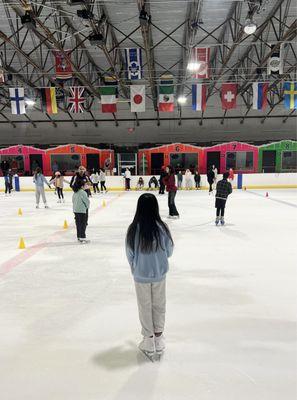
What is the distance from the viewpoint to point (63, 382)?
7.66ft

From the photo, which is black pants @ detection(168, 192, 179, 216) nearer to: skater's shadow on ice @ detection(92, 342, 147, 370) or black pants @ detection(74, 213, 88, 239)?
black pants @ detection(74, 213, 88, 239)

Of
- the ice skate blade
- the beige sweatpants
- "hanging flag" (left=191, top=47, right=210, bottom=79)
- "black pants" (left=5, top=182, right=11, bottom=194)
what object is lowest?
the ice skate blade

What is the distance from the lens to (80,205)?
622 centimetres

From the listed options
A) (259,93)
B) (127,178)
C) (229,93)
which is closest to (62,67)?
(127,178)

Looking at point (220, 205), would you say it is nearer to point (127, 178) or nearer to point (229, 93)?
point (229, 93)

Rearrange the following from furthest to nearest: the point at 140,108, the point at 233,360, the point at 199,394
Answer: the point at 140,108, the point at 233,360, the point at 199,394

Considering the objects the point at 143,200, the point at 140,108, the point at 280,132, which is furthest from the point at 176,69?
the point at 143,200

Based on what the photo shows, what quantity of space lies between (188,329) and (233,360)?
1.89ft

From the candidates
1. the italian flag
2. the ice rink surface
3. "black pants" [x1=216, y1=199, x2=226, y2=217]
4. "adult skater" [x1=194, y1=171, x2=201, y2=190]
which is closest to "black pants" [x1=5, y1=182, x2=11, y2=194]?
the italian flag

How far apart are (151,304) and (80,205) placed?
3952 millimetres

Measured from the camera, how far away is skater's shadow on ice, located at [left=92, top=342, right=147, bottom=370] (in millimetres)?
2533

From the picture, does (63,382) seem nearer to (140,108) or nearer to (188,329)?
(188,329)

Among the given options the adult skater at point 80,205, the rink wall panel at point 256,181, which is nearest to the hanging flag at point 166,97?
the rink wall panel at point 256,181

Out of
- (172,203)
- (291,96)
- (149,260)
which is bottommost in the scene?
(172,203)
